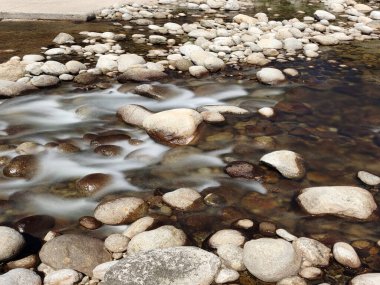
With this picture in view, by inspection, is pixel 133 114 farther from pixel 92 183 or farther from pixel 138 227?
pixel 138 227

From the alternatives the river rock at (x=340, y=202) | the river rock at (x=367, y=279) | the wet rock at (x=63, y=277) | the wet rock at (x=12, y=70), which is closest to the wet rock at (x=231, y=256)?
the river rock at (x=367, y=279)

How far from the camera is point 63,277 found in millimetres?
2727

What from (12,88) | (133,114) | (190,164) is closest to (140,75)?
(133,114)

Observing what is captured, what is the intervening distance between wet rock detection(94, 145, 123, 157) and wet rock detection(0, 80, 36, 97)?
219 cm

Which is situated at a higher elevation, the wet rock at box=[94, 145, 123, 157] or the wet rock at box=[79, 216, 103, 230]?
the wet rock at box=[94, 145, 123, 157]

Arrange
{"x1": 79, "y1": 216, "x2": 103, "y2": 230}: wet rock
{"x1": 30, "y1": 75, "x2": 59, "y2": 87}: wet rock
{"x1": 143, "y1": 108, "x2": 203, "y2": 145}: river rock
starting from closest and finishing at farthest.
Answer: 1. {"x1": 79, "y1": 216, "x2": 103, "y2": 230}: wet rock
2. {"x1": 143, "y1": 108, "x2": 203, "y2": 145}: river rock
3. {"x1": 30, "y1": 75, "x2": 59, "y2": 87}: wet rock

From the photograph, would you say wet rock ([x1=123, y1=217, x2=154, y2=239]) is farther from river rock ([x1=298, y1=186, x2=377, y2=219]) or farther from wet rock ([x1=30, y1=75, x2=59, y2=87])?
wet rock ([x1=30, y1=75, x2=59, y2=87])

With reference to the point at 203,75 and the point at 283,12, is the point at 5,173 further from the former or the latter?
the point at 283,12

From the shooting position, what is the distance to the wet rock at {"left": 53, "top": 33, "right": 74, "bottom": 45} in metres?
8.20

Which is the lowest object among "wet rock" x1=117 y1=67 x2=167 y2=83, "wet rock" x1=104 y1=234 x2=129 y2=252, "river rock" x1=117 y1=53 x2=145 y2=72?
"wet rock" x1=104 y1=234 x2=129 y2=252

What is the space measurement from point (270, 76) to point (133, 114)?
260cm

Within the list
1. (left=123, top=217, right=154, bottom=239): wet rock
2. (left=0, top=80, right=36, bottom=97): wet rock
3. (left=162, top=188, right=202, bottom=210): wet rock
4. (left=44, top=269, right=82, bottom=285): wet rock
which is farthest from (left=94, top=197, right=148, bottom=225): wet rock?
(left=0, top=80, right=36, bottom=97): wet rock

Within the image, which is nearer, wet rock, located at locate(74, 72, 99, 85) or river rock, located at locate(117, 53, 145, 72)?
wet rock, located at locate(74, 72, 99, 85)

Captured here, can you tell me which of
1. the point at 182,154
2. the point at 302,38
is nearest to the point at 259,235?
the point at 182,154
